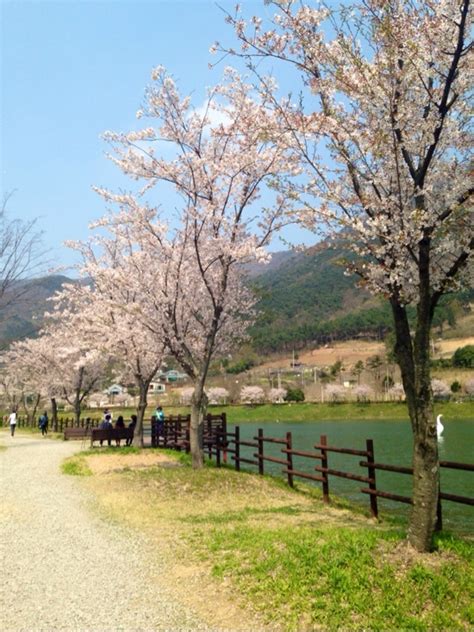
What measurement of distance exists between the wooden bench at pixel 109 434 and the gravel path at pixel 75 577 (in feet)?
39.2

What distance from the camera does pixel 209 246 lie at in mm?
14641

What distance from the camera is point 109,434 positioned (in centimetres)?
2338

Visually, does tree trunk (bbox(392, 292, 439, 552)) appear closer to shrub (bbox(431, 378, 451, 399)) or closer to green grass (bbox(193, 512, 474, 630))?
green grass (bbox(193, 512, 474, 630))

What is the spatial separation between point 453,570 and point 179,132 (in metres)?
11.5

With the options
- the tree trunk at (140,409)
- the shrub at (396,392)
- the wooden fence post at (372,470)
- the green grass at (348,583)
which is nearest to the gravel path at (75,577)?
the green grass at (348,583)

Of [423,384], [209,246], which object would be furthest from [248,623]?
[209,246]

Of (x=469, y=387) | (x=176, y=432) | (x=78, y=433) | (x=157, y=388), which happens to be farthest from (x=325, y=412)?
(x=176, y=432)

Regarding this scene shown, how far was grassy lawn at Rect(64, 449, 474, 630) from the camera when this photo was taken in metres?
4.96

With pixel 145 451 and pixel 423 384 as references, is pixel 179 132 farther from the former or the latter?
pixel 145 451

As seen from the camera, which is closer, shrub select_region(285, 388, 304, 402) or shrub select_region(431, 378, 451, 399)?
shrub select_region(431, 378, 451, 399)

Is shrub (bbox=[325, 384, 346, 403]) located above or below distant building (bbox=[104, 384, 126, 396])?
below

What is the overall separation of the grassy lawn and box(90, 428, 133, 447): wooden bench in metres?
13.1

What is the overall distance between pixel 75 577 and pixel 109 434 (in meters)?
17.7

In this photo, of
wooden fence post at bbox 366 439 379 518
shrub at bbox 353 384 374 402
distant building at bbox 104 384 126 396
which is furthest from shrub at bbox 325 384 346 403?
wooden fence post at bbox 366 439 379 518
